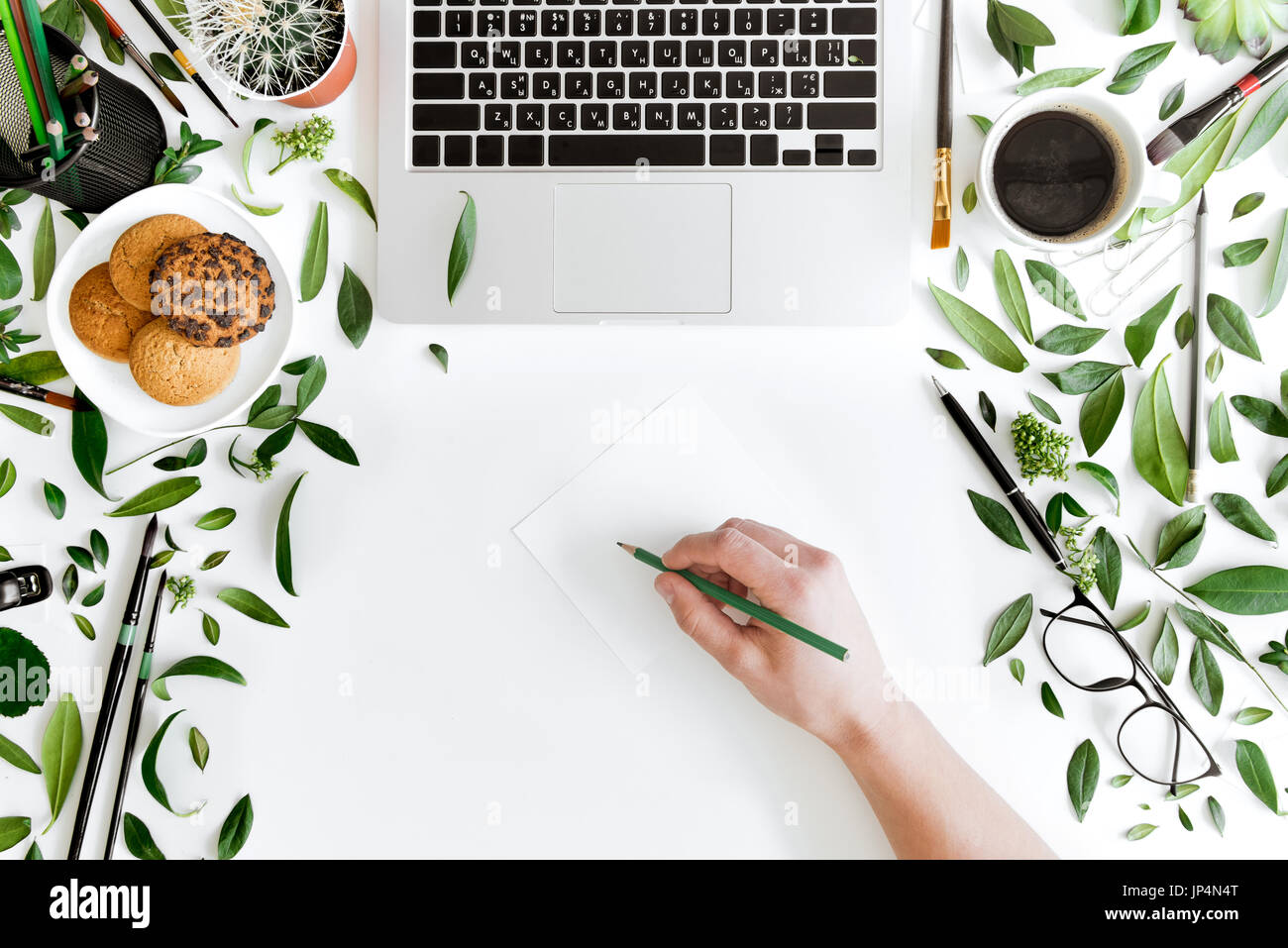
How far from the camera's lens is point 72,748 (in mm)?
797

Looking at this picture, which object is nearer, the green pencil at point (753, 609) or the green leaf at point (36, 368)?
the green pencil at point (753, 609)

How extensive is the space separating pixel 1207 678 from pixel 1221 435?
9.7 inches

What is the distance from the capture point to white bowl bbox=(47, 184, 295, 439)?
730mm

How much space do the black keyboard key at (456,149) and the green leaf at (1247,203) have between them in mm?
776

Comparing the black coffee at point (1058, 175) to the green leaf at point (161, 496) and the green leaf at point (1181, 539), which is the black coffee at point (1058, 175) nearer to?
the green leaf at point (1181, 539)

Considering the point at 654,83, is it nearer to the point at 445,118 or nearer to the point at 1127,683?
the point at 445,118

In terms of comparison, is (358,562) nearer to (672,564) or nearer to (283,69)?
(672,564)

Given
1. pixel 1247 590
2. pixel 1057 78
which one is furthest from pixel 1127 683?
pixel 1057 78

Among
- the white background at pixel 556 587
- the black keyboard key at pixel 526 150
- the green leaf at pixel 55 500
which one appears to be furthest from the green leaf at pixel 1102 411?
the green leaf at pixel 55 500

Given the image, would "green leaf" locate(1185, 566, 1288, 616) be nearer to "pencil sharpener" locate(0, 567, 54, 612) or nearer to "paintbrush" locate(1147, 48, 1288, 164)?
"paintbrush" locate(1147, 48, 1288, 164)

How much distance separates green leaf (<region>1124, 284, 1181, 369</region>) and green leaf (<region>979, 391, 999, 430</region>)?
15 cm

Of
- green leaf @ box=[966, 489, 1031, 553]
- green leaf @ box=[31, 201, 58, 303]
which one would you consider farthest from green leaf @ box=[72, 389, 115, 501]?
green leaf @ box=[966, 489, 1031, 553]

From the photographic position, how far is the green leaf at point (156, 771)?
0.78 meters
